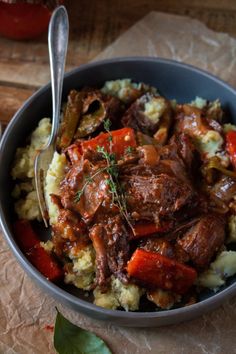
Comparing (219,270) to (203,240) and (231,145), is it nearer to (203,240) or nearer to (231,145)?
(203,240)

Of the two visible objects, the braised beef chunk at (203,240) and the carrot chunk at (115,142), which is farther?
the carrot chunk at (115,142)

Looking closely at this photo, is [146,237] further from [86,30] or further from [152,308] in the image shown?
[86,30]

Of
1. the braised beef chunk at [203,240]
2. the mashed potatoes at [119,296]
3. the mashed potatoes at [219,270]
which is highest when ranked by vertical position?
the braised beef chunk at [203,240]

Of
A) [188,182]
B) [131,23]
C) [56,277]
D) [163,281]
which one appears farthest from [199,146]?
[131,23]

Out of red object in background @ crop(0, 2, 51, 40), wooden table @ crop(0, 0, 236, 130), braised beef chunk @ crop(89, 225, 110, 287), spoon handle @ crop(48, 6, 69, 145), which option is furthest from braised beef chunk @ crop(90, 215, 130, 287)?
red object in background @ crop(0, 2, 51, 40)

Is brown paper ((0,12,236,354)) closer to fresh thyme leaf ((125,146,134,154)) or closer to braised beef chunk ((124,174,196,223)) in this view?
braised beef chunk ((124,174,196,223))

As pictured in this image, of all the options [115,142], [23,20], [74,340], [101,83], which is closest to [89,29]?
[23,20]

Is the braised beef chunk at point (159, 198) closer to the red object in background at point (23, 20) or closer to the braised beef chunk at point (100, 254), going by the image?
the braised beef chunk at point (100, 254)

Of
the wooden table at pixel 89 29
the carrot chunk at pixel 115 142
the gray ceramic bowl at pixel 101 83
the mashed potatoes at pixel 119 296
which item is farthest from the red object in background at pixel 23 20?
the mashed potatoes at pixel 119 296
